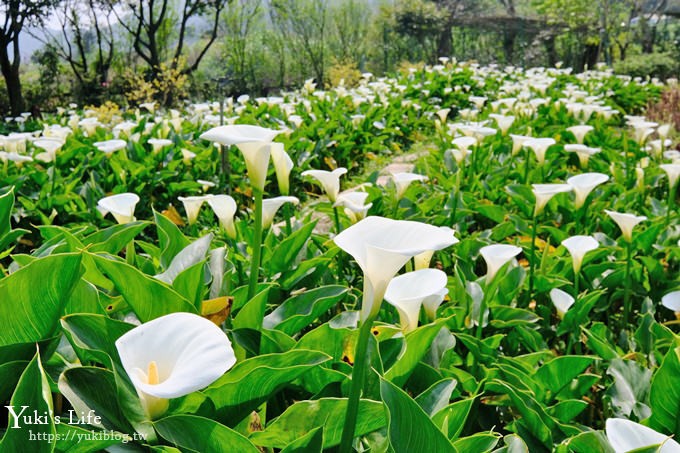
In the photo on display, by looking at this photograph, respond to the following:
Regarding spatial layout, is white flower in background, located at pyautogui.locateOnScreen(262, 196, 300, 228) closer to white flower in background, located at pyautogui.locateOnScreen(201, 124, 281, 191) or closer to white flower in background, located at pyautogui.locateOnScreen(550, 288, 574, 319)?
white flower in background, located at pyautogui.locateOnScreen(201, 124, 281, 191)

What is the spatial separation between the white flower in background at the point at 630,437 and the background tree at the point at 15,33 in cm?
1528

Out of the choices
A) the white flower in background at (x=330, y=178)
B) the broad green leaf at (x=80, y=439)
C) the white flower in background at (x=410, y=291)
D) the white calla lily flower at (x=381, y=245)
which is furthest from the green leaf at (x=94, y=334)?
the white flower in background at (x=330, y=178)

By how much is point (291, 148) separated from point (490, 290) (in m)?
3.23

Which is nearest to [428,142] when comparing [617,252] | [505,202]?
[505,202]

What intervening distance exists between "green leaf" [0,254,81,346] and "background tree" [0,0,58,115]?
48.6 feet

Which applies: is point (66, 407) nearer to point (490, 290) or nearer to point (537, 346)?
point (490, 290)

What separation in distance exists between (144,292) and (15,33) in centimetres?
1655

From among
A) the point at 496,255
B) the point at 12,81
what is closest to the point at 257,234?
the point at 496,255

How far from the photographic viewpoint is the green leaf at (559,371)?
129cm

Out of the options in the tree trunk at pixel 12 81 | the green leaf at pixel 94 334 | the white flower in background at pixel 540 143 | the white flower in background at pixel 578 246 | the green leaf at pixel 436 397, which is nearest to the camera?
the green leaf at pixel 94 334

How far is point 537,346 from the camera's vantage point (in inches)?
63.4

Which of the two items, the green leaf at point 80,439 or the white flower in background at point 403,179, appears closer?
the green leaf at point 80,439

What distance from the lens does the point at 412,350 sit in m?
0.99

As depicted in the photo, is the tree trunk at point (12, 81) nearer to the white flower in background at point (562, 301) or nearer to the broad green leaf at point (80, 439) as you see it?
the white flower in background at point (562, 301)
